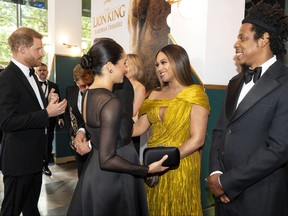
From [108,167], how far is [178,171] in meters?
0.88

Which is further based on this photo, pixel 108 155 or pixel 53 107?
pixel 53 107

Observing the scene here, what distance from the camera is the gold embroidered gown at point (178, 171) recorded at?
7.18ft

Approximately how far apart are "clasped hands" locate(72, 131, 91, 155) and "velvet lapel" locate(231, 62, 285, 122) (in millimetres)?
1147

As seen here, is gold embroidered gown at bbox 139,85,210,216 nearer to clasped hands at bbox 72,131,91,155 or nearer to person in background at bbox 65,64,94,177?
clasped hands at bbox 72,131,91,155

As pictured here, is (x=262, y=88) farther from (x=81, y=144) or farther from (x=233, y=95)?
(x=81, y=144)

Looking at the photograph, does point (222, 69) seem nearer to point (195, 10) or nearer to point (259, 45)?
point (195, 10)

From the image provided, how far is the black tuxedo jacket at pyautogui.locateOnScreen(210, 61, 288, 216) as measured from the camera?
4.93ft

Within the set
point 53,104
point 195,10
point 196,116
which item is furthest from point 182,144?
point 195,10

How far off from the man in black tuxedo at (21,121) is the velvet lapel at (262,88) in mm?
1548

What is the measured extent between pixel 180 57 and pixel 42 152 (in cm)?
149

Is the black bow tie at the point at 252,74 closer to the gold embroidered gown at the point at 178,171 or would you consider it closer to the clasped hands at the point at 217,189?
the gold embroidered gown at the point at 178,171

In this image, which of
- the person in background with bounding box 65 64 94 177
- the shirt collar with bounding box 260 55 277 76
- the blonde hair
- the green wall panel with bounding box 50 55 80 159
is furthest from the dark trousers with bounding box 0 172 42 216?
the green wall panel with bounding box 50 55 80 159

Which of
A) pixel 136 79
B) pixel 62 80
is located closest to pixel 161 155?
pixel 136 79

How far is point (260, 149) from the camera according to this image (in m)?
1.53
